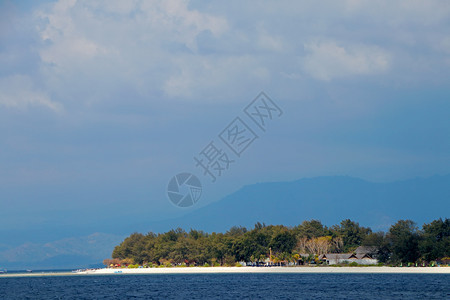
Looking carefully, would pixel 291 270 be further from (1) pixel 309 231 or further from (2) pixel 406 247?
(1) pixel 309 231

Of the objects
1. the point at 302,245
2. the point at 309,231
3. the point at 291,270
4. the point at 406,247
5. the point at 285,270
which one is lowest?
the point at 291,270

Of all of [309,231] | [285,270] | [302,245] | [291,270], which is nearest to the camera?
[291,270]

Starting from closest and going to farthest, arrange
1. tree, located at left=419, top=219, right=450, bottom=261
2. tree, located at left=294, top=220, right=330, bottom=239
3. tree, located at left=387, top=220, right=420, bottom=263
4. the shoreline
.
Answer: the shoreline, tree, located at left=419, top=219, right=450, bottom=261, tree, located at left=387, top=220, right=420, bottom=263, tree, located at left=294, top=220, right=330, bottom=239

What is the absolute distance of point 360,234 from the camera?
591 ft

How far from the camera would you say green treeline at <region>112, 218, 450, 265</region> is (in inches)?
5413

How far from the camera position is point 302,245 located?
178375 millimetres

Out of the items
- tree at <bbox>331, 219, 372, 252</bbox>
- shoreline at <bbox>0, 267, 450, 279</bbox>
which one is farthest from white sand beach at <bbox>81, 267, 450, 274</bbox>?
tree at <bbox>331, 219, 372, 252</bbox>

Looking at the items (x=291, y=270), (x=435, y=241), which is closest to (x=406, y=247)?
(x=435, y=241)

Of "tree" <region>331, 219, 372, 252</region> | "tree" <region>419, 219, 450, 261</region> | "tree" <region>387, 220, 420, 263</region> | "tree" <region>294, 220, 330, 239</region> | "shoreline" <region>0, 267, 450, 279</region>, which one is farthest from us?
"tree" <region>294, 220, 330, 239</region>

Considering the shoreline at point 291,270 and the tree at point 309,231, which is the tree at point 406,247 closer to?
the shoreline at point 291,270

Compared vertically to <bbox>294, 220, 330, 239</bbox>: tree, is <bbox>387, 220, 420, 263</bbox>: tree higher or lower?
lower

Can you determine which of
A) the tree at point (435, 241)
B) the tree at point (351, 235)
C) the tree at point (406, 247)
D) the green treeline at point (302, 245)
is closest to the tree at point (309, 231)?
the green treeline at point (302, 245)

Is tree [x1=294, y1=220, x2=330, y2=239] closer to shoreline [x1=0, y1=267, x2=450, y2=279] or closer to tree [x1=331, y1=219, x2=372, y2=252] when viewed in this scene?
tree [x1=331, y1=219, x2=372, y2=252]

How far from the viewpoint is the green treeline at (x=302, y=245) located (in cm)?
13750
